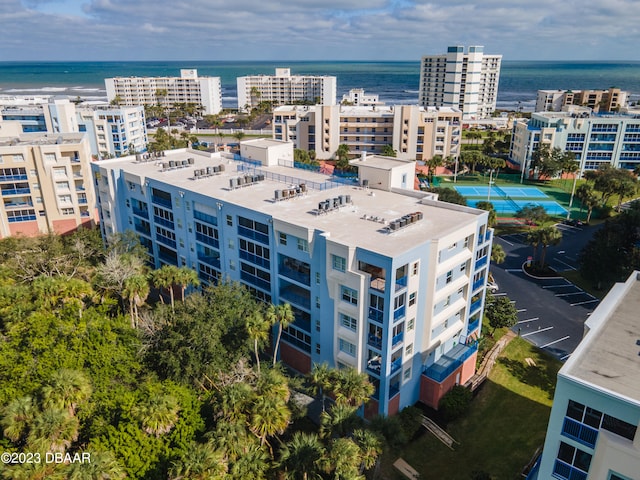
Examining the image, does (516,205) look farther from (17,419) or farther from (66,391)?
(17,419)

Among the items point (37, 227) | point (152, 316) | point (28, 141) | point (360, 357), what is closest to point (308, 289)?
point (360, 357)

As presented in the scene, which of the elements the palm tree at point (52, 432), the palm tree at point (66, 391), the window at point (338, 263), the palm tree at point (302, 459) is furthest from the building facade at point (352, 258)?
the palm tree at point (52, 432)

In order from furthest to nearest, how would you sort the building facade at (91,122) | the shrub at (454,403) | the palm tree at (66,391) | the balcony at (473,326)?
the building facade at (91,122) < the balcony at (473,326) < the shrub at (454,403) < the palm tree at (66,391)

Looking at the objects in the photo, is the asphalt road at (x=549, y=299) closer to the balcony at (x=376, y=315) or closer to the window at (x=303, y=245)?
the balcony at (x=376, y=315)

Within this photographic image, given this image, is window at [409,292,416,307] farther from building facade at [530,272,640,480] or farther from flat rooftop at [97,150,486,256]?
building facade at [530,272,640,480]

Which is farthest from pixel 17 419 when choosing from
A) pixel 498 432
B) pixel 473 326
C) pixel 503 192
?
pixel 503 192

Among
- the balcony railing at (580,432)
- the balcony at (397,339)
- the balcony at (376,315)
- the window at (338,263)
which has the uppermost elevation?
the window at (338,263)

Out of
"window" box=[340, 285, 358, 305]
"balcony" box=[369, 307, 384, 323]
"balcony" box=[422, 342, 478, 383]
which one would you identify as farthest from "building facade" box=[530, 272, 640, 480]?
"window" box=[340, 285, 358, 305]
